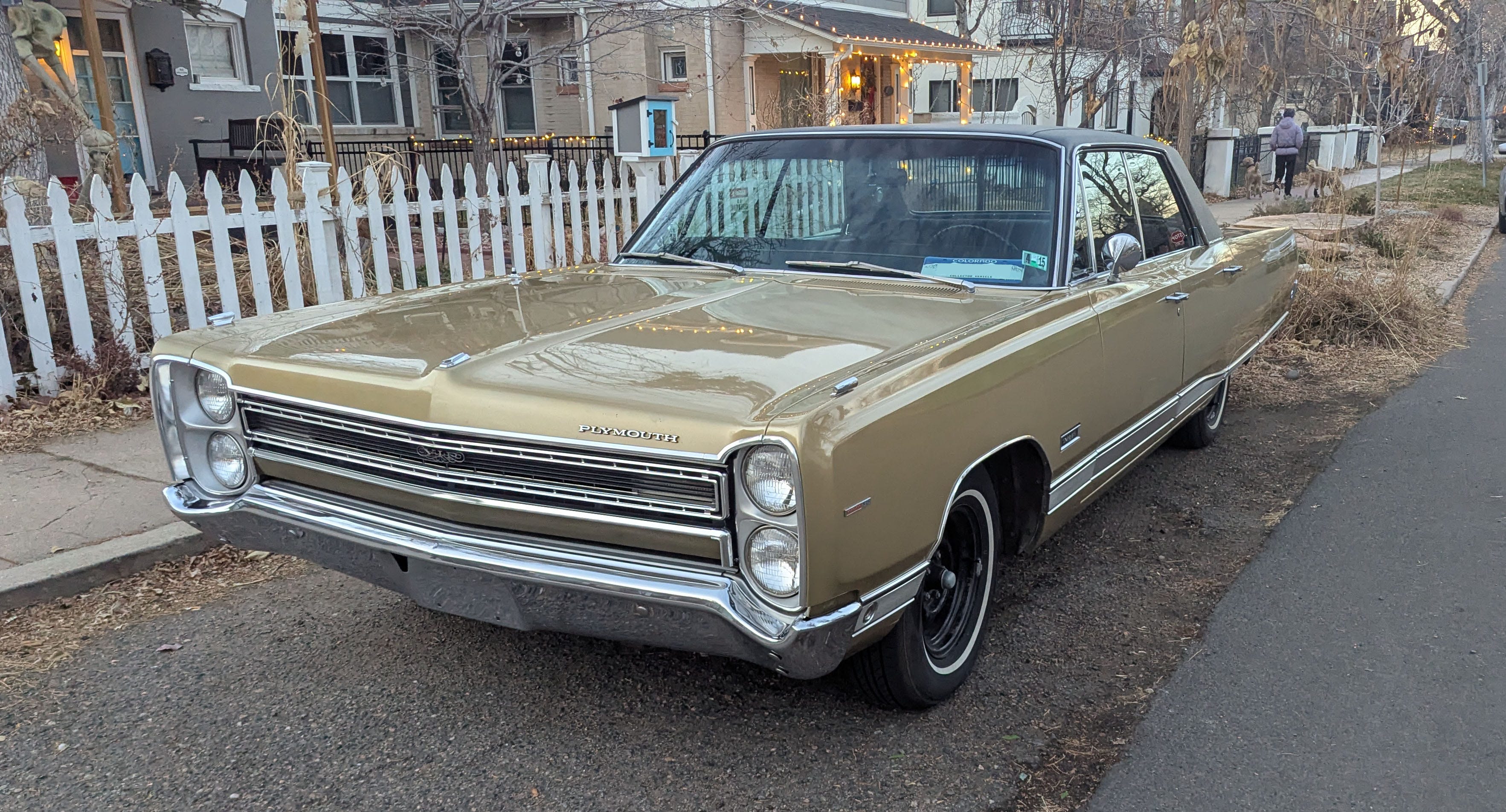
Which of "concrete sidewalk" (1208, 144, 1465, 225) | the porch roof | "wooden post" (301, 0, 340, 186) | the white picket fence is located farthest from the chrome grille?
the porch roof

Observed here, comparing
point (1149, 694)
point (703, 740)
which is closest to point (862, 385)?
point (703, 740)

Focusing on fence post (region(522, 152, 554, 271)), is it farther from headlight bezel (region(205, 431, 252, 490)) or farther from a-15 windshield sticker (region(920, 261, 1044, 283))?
headlight bezel (region(205, 431, 252, 490))

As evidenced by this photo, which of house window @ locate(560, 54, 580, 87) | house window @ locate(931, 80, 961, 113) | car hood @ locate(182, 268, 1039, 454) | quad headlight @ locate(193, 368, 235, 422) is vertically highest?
house window @ locate(560, 54, 580, 87)

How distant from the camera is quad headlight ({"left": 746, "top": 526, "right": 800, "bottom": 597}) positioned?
2.44 meters

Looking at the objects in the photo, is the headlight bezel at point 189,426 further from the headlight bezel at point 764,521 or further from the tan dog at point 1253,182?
the tan dog at point 1253,182

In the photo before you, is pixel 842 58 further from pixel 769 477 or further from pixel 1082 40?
pixel 769 477

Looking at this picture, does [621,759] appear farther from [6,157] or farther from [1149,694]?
[6,157]

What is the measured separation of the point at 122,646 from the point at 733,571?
233 cm

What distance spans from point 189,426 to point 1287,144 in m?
21.9

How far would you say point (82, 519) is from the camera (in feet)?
14.7

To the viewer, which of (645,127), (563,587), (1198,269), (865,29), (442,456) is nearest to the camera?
(563,587)

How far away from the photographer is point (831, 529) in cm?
242

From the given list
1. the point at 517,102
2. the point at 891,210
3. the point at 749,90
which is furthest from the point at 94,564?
the point at 517,102

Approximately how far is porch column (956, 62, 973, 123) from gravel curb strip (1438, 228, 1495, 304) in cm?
1050
